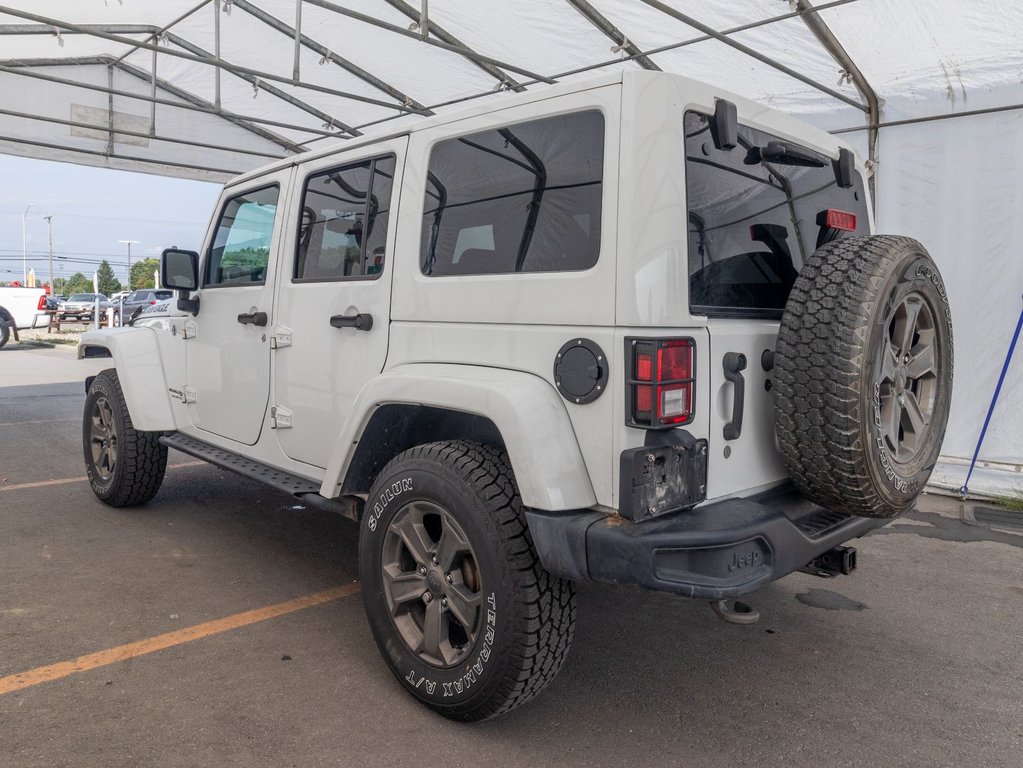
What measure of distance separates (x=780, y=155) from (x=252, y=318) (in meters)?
2.41

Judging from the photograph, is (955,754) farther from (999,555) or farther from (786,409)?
(999,555)

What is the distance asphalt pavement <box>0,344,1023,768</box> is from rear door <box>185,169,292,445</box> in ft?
2.62

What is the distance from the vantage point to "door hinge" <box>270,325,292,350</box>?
11.4 ft

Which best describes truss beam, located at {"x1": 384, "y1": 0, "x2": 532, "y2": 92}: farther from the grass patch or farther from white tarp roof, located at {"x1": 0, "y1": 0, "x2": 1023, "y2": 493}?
the grass patch

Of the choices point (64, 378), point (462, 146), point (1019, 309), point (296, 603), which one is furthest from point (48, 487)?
point (64, 378)

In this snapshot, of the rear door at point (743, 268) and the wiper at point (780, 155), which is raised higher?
the wiper at point (780, 155)

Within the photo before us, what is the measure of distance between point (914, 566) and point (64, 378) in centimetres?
1229

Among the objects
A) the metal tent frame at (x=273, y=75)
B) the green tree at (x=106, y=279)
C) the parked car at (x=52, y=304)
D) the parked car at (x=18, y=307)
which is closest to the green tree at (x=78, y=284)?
the green tree at (x=106, y=279)

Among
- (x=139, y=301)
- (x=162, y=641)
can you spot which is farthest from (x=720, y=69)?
(x=139, y=301)

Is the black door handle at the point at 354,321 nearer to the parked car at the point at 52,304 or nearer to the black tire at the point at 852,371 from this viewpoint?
the black tire at the point at 852,371

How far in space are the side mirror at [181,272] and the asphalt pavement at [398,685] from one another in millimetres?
1331

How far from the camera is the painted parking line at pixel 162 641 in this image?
279cm

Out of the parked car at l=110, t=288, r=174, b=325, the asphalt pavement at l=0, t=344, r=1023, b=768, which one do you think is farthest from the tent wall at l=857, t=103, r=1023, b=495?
the parked car at l=110, t=288, r=174, b=325

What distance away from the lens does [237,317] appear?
3840mm
